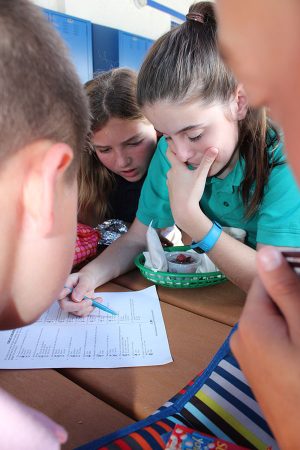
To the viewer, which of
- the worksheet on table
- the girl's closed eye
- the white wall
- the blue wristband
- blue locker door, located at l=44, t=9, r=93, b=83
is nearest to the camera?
the worksheet on table

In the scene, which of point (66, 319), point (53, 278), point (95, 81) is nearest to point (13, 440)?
point (53, 278)

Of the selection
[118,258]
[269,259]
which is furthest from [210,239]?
[269,259]

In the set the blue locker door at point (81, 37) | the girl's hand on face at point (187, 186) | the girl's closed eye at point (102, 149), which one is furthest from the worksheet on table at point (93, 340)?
the blue locker door at point (81, 37)

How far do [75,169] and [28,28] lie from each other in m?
0.17

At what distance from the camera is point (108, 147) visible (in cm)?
139

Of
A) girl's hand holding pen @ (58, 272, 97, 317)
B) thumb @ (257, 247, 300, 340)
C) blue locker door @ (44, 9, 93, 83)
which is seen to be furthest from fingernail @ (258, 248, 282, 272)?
blue locker door @ (44, 9, 93, 83)

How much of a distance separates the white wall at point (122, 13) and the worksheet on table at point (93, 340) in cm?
301

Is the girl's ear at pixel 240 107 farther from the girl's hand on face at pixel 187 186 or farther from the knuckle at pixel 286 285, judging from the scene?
the knuckle at pixel 286 285

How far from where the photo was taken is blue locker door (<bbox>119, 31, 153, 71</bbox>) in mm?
3857

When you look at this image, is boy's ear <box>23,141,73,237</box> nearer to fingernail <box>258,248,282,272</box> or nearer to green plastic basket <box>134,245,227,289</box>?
fingernail <box>258,248,282,272</box>

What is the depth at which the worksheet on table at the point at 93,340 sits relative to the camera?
2.21 ft

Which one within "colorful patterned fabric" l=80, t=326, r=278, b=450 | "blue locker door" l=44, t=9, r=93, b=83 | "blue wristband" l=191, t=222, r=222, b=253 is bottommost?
"colorful patterned fabric" l=80, t=326, r=278, b=450

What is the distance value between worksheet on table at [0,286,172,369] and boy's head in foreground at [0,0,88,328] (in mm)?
249

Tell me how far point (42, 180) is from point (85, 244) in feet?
2.61
